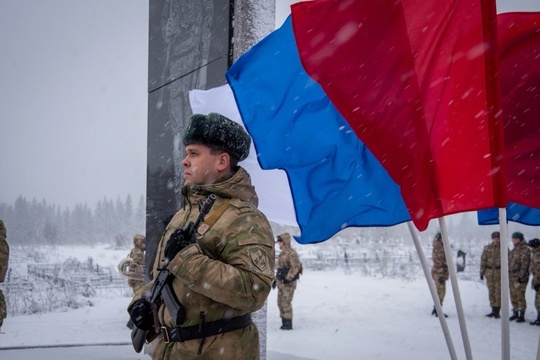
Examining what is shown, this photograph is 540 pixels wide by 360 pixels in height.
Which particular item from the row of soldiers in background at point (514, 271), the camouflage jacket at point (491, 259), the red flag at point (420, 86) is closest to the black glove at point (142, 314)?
the red flag at point (420, 86)

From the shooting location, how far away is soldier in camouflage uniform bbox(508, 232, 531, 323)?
34.4 ft

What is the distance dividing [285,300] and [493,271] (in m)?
5.20

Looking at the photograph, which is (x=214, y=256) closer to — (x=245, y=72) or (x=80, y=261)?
(x=245, y=72)

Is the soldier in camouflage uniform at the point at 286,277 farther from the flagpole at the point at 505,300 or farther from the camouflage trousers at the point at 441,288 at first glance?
the flagpole at the point at 505,300

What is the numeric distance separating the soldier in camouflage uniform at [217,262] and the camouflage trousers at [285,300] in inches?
299

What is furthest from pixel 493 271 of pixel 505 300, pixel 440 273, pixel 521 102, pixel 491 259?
pixel 505 300

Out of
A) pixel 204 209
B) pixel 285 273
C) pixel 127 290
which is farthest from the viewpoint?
pixel 127 290

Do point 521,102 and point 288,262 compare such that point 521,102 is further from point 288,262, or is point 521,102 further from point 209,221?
point 288,262

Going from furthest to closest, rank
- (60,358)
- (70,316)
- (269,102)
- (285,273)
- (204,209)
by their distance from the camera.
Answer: (70,316)
(285,273)
(60,358)
(269,102)
(204,209)

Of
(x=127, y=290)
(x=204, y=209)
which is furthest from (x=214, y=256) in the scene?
(x=127, y=290)

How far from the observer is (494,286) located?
11547 mm

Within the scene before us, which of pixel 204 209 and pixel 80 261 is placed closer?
pixel 204 209

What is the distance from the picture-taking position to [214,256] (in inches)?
84.0

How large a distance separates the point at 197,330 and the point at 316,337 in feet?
22.7
